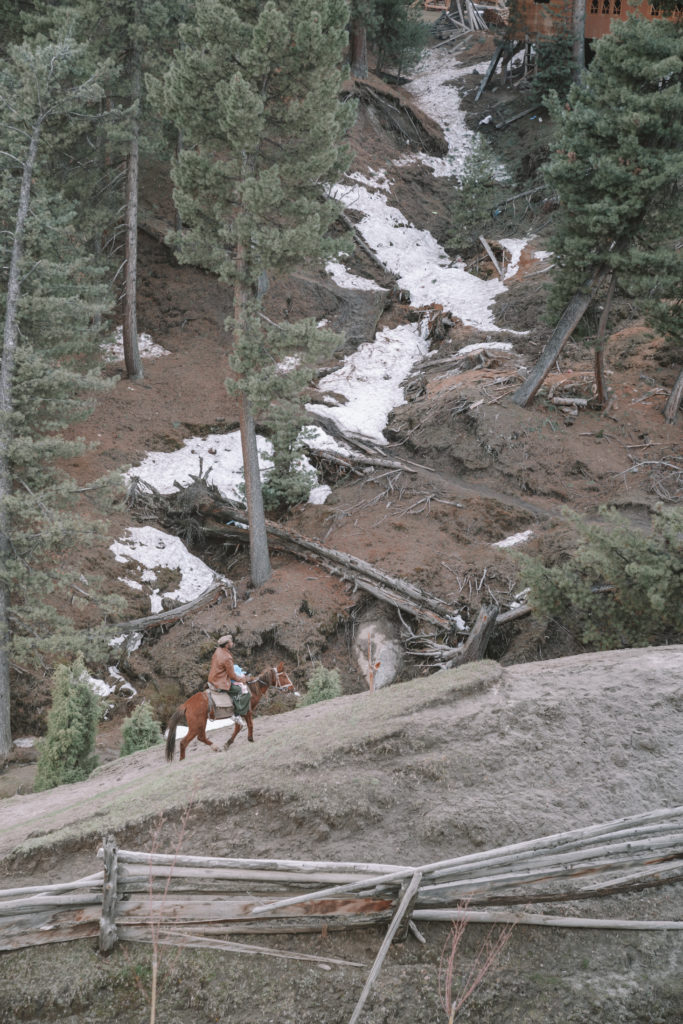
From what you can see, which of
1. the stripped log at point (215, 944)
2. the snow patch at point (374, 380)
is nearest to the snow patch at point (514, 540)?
the snow patch at point (374, 380)

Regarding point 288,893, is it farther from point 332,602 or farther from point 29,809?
point 332,602

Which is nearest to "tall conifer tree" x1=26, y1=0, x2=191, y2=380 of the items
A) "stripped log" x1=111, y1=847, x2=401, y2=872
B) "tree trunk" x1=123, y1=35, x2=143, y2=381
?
"tree trunk" x1=123, y1=35, x2=143, y2=381

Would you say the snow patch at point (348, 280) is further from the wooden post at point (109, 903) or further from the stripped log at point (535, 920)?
the stripped log at point (535, 920)

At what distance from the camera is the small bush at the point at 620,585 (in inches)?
368

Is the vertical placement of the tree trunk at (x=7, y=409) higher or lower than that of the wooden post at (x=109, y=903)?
higher

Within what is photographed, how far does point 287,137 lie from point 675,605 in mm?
12947

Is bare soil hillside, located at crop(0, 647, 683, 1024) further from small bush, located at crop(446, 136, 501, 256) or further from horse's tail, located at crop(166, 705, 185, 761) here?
small bush, located at crop(446, 136, 501, 256)

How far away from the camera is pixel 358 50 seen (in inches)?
1555

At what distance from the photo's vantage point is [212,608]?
1617 cm

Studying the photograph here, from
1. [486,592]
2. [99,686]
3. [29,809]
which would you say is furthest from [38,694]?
[486,592]

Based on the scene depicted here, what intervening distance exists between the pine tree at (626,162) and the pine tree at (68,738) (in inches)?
677

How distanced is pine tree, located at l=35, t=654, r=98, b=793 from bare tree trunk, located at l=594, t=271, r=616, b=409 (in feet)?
56.8

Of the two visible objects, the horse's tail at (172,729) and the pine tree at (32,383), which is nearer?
the horse's tail at (172,729)

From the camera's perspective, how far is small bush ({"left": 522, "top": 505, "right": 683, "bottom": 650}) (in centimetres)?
936
